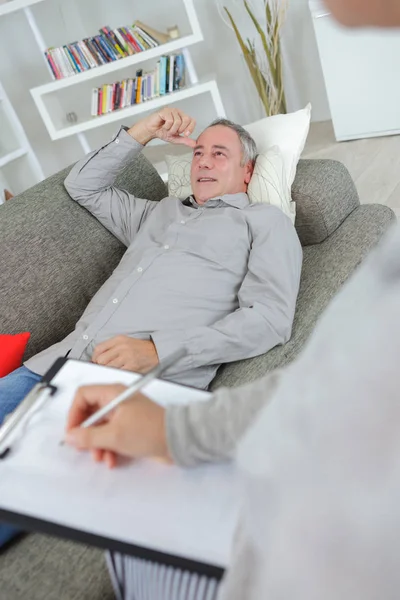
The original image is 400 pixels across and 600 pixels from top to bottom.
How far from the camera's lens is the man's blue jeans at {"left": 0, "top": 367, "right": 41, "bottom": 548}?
4.79ft

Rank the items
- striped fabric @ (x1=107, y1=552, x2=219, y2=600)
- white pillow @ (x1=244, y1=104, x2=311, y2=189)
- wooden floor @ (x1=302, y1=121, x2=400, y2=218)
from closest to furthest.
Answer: striped fabric @ (x1=107, y1=552, x2=219, y2=600)
white pillow @ (x1=244, y1=104, x2=311, y2=189)
wooden floor @ (x1=302, y1=121, x2=400, y2=218)

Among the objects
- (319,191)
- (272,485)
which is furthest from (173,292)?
(272,485)

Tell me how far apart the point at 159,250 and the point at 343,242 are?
0.59 metres

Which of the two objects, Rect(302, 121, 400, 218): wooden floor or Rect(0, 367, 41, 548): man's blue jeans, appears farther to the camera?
Rect(302, 121, 400, 218): wooden floor

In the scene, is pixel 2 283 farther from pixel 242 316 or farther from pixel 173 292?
pixel 242 316

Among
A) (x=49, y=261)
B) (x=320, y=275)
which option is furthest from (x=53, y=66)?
(x=320, y=275)

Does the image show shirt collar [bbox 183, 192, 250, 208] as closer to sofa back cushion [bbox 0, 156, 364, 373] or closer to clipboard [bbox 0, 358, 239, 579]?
sofa back cushion [bbox 0, 156, 364, 373]

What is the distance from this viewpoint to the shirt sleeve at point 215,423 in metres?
0.69

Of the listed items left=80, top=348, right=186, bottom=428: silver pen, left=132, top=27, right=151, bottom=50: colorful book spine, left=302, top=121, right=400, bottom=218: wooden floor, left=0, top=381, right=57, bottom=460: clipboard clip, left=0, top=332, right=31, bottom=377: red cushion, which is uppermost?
left=132, top=27, right=151, bottom=50: colorful book spine

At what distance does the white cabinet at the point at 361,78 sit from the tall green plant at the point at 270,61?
29cm

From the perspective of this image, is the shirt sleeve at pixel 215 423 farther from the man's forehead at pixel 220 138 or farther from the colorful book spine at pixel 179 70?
the colorful book spine at pixel 179 70

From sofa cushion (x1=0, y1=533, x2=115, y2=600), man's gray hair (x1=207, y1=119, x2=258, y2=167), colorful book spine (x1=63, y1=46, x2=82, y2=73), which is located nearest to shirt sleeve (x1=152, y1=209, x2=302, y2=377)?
man's gray hair (x1=207, y1=119, x2=258, y2=167)

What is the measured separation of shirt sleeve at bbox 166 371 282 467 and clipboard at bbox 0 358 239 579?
0.14 ft

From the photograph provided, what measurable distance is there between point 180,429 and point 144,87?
377 cm
